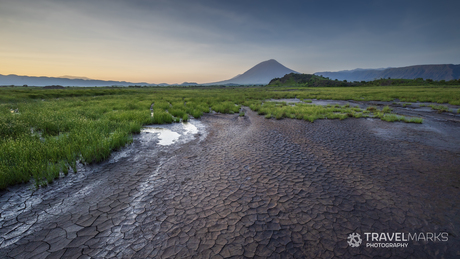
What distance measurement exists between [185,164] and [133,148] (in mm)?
3369

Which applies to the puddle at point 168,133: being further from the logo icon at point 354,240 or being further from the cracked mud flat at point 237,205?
the logo icon at point 354,240

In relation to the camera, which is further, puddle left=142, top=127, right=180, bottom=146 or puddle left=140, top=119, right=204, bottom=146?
puddle left=140, top=119, right=204, bottom=146

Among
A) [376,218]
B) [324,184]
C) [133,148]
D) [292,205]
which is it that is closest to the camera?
[376,218]

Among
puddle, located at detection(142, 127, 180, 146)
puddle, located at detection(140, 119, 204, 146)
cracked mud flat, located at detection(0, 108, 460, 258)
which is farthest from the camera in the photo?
puddle, located at detection(140, 119, 204, 146)

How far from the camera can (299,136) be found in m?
11.1

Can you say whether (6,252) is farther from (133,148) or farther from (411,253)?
(411,253)

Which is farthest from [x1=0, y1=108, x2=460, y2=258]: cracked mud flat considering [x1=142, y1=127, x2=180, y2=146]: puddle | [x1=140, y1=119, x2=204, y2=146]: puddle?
[x1=140, y1=119, x2=204, y2=146]: puddle

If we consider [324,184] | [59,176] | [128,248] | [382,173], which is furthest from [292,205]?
[59,176]

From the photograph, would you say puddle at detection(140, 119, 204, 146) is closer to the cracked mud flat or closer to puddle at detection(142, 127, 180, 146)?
puddle at detection(142, 127, 180, 146)

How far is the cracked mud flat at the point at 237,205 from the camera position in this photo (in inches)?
132

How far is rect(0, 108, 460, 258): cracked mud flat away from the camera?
335 cm

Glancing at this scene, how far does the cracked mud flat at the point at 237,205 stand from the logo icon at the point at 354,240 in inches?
3.5

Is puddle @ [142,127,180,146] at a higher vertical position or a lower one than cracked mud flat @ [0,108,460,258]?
higher

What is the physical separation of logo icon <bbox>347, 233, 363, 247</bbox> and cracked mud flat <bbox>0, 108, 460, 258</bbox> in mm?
89
